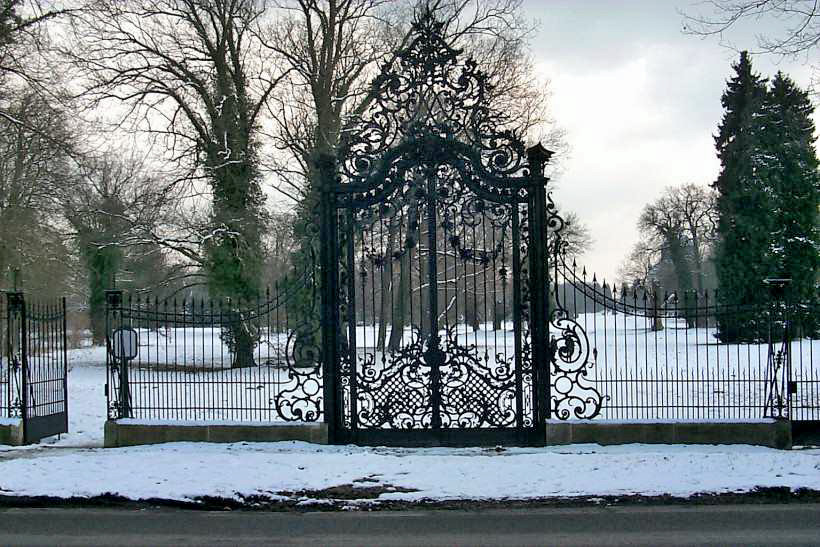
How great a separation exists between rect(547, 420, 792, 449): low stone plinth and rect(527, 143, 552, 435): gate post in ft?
1.15

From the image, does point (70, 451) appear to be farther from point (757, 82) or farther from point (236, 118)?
point (757, 82)

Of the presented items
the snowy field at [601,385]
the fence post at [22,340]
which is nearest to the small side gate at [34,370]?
the fence post at [22,340]

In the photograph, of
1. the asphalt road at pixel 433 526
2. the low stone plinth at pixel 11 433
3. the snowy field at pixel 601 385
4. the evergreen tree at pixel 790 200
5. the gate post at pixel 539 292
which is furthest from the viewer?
the evergreen tree at pixel 790 200

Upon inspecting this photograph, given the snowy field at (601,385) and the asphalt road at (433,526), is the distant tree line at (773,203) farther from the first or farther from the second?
the asphalt road at (433,526)

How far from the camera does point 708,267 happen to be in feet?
241

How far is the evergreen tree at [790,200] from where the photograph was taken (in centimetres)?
3450

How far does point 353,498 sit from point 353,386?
2.97 meters

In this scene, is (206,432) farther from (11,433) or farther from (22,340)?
(22,340)

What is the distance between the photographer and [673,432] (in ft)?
38.8

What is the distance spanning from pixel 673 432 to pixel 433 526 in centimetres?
507

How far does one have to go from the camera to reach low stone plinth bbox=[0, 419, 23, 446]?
43.3 feet

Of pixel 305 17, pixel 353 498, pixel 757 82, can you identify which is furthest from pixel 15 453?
pixel 757 82

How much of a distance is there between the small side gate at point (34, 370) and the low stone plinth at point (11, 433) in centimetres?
9

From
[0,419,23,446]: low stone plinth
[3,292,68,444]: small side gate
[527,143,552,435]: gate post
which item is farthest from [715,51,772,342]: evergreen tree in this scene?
→ [0,419,23,446]: low stone plinth
